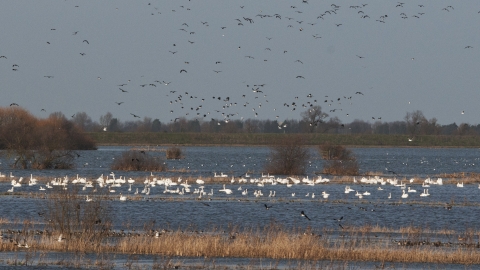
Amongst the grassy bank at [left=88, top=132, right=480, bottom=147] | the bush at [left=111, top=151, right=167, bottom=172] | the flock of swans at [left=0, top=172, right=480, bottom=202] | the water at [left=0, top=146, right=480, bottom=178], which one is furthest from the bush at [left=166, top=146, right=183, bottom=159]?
the grassy bank at [left=88, top=132, right=480, bottom=147]

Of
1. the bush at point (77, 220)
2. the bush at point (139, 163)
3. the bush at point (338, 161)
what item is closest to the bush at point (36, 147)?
the bush at point (139, 163)

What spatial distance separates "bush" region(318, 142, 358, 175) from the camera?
67938 millimetres

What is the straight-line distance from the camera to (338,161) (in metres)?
71.0

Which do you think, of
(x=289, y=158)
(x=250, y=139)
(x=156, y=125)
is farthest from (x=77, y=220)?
(x=156, y=125)

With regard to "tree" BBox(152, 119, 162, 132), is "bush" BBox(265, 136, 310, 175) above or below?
below

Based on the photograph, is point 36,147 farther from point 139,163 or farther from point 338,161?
point 338,161

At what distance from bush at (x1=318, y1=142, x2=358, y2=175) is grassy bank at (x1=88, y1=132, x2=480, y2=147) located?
209ft

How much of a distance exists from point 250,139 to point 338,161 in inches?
3405

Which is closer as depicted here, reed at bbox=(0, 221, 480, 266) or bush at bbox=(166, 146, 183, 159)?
reed at bbox=(0, 221, 480, 266)

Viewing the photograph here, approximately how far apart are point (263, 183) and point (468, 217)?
18038 millimetres

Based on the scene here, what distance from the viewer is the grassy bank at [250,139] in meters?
146

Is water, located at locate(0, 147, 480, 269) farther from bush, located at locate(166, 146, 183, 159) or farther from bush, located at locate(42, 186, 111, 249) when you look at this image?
bush, located at locate(166, 146, 183, 159)

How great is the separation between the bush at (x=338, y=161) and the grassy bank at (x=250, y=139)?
63553mm

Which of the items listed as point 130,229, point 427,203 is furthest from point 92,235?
point 427,203
